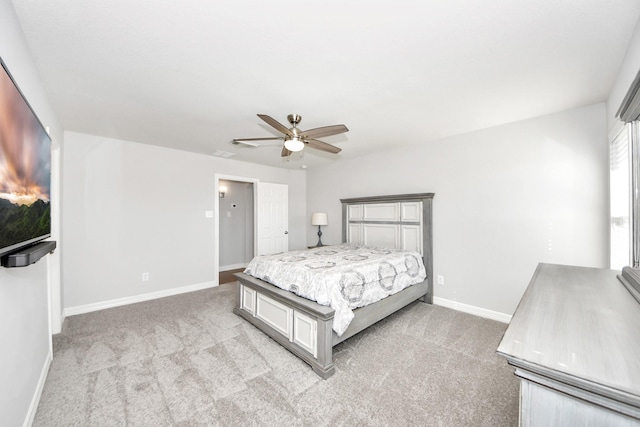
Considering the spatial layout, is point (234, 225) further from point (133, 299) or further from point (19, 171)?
point (19, 171)

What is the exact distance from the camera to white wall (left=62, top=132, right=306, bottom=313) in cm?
334

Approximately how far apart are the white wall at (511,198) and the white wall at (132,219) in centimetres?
339

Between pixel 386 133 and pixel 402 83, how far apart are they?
1291 millimetres

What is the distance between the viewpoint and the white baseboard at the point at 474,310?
3088mm

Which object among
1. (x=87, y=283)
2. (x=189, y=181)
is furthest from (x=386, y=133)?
(x=87, y=283)

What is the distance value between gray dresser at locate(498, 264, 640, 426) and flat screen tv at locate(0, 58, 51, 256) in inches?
77.1

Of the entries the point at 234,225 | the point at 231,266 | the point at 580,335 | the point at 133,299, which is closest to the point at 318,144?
the point at 580,335

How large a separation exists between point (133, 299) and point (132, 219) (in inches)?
46.3

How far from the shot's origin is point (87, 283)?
3.40m

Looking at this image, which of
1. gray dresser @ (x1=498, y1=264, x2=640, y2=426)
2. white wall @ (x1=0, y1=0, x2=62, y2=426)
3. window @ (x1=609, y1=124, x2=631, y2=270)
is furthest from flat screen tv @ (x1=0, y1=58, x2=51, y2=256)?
window @ (x1=609, y1=124, x2=631, y2=270)

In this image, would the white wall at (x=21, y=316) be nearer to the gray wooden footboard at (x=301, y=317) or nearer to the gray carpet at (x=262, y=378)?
the gray carpet at (x=262, y=378)

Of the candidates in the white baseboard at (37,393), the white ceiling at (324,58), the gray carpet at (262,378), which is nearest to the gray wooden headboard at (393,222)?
the gray carpet at (262,378)

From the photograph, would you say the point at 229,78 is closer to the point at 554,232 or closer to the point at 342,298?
the point at 342,298

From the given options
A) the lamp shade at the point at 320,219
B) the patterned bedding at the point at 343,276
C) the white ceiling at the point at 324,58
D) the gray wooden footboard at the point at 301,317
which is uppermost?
the white ceiling at the point at 324,58
